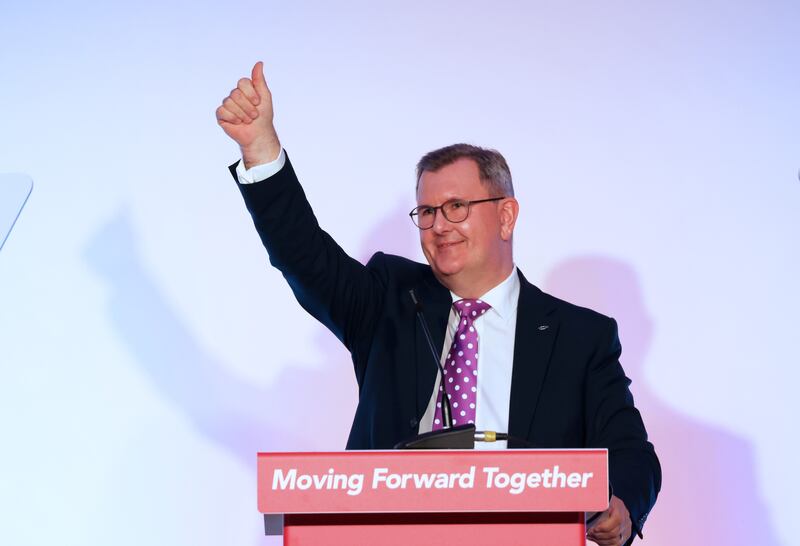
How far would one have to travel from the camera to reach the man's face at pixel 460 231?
2.53 m

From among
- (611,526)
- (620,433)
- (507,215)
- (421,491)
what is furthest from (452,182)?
(421,491)

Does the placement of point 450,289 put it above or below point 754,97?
below

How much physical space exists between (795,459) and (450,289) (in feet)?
4.48

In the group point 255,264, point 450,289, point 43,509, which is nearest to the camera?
point 450,289

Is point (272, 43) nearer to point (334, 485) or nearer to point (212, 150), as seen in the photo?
point (212, 150)

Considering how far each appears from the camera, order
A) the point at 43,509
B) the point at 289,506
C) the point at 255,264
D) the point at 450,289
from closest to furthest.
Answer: the point at 289,506
the point at 450,289
the point at 43,509
the point at 255,264

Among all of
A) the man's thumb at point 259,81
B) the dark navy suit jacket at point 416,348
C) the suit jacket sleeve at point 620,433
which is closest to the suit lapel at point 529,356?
the dark navy suit jacket at point 416,348

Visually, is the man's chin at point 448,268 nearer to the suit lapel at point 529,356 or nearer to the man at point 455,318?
the man at point 455,318

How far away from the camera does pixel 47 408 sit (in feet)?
10.1

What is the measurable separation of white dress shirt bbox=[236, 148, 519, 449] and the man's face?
0.28 ft

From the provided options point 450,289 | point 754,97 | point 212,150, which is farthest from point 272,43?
point 754,97

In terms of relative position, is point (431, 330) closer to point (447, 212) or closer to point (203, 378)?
point (447, 212)

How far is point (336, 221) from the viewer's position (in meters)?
3.28

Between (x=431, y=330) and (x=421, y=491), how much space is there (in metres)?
1.16
